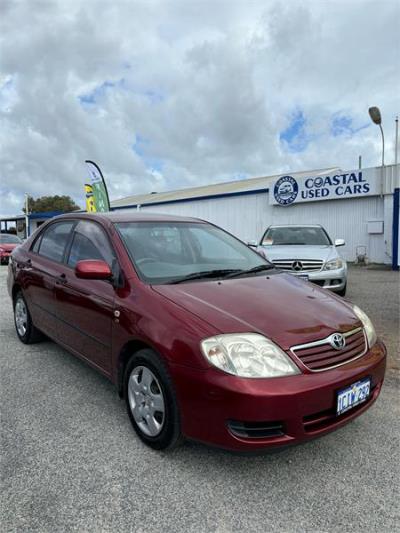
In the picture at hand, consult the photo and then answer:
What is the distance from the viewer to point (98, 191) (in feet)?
57.0

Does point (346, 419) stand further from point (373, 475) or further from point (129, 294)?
point (129, 294)

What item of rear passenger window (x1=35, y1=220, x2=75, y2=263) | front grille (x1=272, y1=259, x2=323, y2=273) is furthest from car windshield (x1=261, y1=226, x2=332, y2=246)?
rear passenger window (x1=35, y1=220, x2=75, y2=263)

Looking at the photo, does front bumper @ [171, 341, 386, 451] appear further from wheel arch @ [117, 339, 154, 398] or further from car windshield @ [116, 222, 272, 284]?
car windshield @ [116, 222, 272, 284]

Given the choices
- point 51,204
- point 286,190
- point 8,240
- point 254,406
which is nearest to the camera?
point 254,406

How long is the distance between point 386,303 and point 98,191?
43.4 ft

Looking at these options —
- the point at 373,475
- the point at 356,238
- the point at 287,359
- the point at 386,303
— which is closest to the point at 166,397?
the point at 287,359

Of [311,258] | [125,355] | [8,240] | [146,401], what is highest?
[8,240]

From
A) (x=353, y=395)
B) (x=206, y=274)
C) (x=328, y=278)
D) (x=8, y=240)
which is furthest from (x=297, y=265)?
(x=8, y=240)

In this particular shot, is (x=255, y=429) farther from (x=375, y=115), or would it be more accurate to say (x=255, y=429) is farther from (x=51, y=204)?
(x=51, y=204)

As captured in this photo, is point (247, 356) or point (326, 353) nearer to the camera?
point (247, 356)

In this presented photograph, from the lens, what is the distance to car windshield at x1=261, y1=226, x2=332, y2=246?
8.40 m

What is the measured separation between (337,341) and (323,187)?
14.5 metres

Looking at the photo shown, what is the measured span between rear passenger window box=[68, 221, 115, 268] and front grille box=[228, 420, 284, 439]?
1.54m

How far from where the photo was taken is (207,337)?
2.26m
